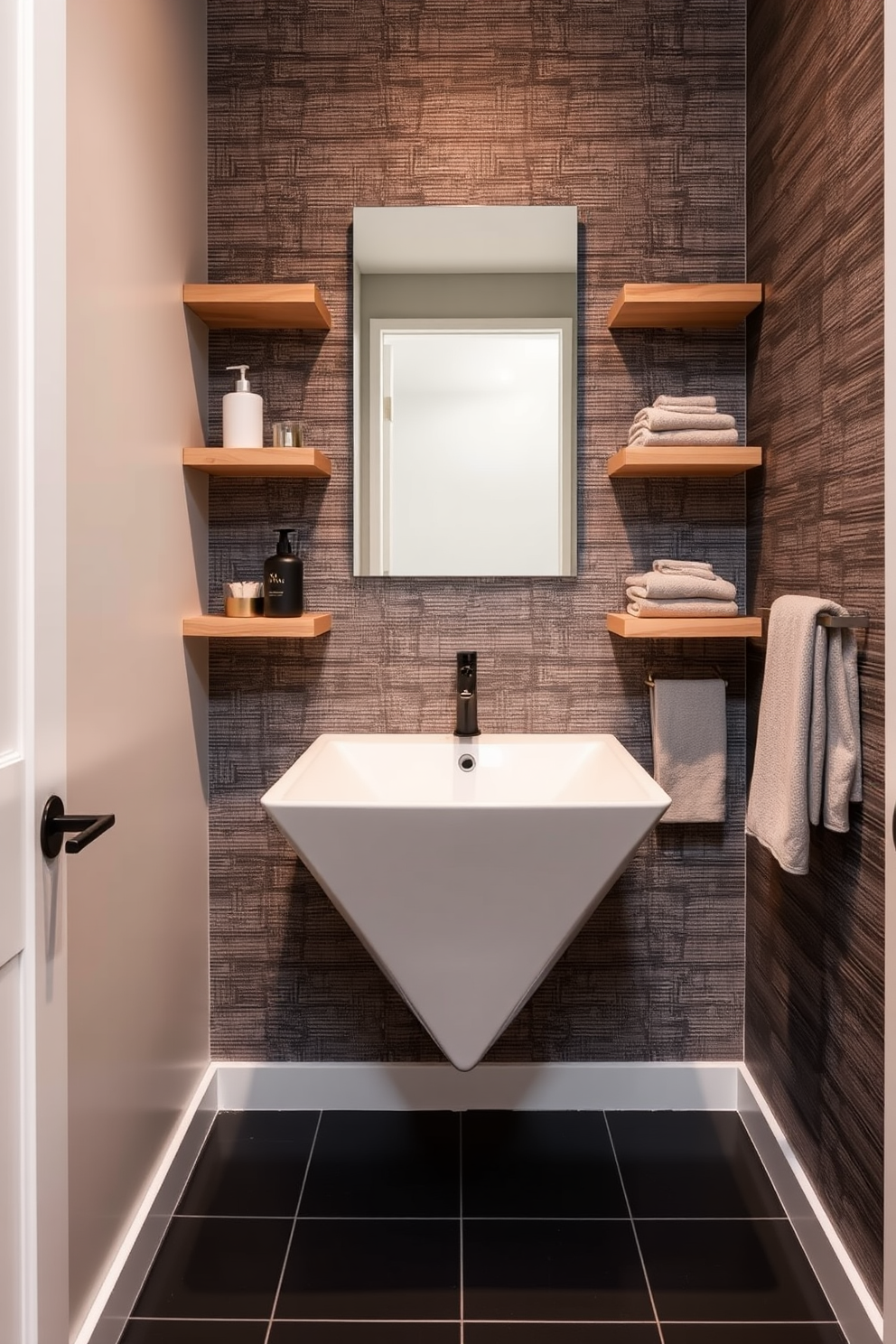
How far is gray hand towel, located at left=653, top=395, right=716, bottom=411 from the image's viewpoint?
2049 millimetres

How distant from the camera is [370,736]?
2195 millimetres

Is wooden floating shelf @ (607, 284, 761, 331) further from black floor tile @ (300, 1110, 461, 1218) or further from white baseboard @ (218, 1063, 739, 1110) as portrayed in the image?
black floor tile @ (300, 1110, 461, 1218)

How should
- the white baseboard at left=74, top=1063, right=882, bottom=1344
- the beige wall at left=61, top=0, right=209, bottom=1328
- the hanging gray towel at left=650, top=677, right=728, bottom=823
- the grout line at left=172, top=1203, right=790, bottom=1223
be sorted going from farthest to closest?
the white baseboard at left=74, top=1063, right=882, bottom=1344 → the hanging gray towel at left=650, top=677, right=728, bottom=823 → the grout line at left=172, top=1203, right=790, bottom=1223 → the beige wall at left=61, top=0, right=209, bottom=1328

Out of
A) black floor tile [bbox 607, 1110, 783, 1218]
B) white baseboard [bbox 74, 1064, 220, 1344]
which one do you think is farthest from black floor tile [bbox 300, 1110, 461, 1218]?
black floor tile [bbox 607, 1110, 783, 1218]

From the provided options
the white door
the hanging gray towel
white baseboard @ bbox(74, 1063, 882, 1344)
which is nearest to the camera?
the white door

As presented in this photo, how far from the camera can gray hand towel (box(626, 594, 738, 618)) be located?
2041mm

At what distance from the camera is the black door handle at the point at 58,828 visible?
3.57ft

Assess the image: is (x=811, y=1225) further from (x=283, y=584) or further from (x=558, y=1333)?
(x=283, y=584)

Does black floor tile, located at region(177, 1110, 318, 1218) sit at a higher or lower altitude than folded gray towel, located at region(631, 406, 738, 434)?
lower

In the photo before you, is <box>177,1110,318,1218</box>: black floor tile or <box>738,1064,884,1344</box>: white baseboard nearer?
<box>738,1064,884,1344</box>: white baseboard

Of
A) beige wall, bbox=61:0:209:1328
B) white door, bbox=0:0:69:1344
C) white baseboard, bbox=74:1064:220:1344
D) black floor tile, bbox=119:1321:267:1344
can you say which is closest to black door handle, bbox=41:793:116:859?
white door, bbox=0:0:69:1344

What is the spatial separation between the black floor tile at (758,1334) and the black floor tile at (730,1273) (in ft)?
0.06

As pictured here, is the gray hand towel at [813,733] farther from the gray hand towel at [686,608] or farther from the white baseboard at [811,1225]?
the white baseboard at [811,1225]

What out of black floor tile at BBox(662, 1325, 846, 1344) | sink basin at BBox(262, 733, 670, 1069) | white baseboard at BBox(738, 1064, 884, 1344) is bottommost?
black floor tile at BBox(662, 1325, 846, 1344)
